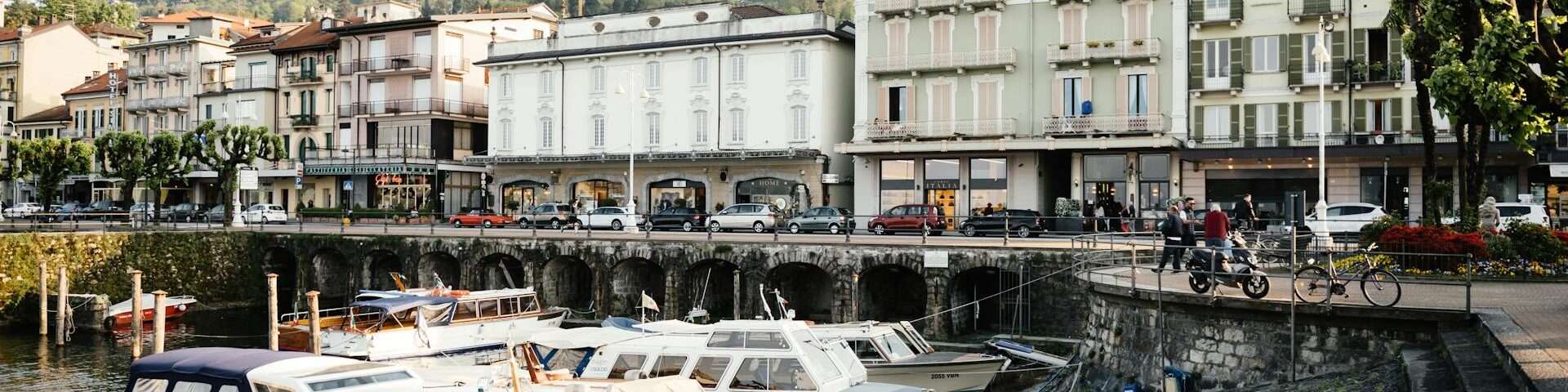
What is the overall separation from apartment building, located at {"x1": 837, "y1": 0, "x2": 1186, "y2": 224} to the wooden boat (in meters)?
26.0

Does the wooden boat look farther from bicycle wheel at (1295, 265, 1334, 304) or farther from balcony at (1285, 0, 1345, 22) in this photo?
balcony at (1285, 0, 1345, 22)

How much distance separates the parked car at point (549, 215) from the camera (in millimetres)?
54438

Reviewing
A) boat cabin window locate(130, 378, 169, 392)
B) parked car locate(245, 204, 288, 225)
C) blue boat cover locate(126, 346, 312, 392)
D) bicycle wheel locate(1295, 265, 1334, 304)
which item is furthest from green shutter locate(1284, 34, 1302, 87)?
parked car locate(245, 204, 288, 225)

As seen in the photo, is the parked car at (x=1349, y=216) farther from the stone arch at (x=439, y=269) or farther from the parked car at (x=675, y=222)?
the stone arch at (x=439, y=269)

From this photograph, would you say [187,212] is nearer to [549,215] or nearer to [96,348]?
[549,215]

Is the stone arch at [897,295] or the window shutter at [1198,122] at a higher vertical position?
the window shutter at [1198,122]

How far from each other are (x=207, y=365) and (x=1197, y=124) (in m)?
38.4

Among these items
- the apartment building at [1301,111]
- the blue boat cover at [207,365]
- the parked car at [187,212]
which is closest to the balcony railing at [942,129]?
the apartment building at [1301,111]

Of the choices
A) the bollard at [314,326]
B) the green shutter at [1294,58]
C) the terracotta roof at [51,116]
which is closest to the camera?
the bollard at [314,326]

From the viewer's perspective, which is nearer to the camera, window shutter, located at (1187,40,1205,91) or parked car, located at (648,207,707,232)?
parked car, located at (648,207,707,232)

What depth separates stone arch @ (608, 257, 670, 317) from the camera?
4072 centimetres

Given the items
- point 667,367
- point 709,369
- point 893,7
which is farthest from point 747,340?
point 893,7

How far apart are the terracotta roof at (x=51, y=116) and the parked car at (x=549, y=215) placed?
5133 centimetres

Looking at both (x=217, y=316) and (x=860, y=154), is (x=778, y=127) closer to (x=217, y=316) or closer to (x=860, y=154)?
(x=860, y=154)
